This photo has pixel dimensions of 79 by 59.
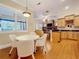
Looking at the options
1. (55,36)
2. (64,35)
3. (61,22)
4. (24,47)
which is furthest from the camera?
(61,22)

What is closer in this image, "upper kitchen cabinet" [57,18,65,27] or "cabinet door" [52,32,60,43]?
"cabinet door" [52,32,60,43]

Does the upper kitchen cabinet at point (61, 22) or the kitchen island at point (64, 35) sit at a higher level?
the upper kitchen cabinet at point (61, 22)

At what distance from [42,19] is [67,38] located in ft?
18.8

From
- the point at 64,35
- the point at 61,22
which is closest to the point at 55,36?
the point at 64,35

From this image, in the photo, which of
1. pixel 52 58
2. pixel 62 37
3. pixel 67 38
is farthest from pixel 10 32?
pixel 67 38

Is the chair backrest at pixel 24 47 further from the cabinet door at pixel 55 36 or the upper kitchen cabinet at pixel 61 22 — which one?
the upper kitchen cabinet at pixel 61 22

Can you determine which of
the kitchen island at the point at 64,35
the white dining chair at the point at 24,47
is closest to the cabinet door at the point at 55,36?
the kitchen island at the point at 64,35

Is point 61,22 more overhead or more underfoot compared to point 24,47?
more overhead

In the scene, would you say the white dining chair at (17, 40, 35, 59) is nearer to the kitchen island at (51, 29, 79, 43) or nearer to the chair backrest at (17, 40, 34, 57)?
the chair backrest at (17, 40, 34, 57)

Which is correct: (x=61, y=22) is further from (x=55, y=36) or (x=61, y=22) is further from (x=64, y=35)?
(x=55, y=36)

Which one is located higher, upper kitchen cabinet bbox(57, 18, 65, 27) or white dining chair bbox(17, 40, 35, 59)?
upper kitchen cabinet bbox(57, 18, 65, 27)

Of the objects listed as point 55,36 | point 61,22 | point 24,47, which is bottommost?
point 55,36

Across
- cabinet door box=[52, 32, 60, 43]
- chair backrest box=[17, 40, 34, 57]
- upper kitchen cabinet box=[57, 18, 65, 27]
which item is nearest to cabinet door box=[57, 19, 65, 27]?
upper kitchen cabinet box=[57, 18, 65, 27]

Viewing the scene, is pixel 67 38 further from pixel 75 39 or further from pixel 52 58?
pixel 52 58
